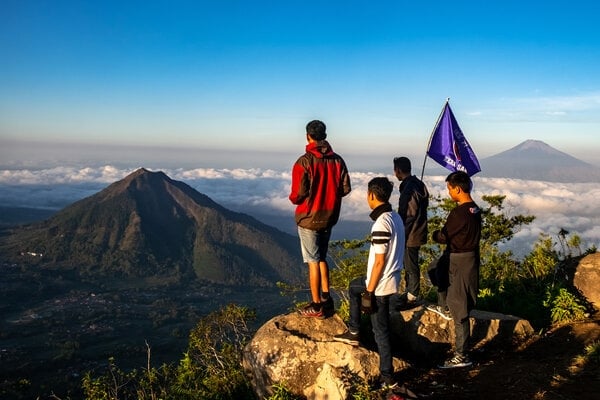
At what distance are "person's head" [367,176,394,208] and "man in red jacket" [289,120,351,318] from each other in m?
1.01

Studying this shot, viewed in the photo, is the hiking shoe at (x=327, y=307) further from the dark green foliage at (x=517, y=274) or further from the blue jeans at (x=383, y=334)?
the blue jeans at (x=383, y=334)

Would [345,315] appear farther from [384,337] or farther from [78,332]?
[78,332]

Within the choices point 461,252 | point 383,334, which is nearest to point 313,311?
point 383,334

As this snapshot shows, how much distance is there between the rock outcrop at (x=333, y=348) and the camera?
6391 mm

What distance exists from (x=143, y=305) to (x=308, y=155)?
195m

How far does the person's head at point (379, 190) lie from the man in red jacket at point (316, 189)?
101cm

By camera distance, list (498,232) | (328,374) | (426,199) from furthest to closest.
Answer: (498,232), (426,199), (328,374)

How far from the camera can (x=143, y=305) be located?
608 feet

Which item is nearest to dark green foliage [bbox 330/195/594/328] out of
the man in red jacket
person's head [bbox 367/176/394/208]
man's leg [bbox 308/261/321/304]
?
man's leg [bbox 308/261/321/304]

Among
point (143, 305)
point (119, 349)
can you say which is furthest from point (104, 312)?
point (119, 349)

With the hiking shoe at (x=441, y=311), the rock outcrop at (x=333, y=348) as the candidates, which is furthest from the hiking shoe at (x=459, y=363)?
the hiking shoe at (x=441, y=311)

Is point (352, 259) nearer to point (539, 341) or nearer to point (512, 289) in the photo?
point (512, 289)

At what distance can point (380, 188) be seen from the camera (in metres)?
5.77

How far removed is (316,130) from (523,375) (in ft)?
15.2
